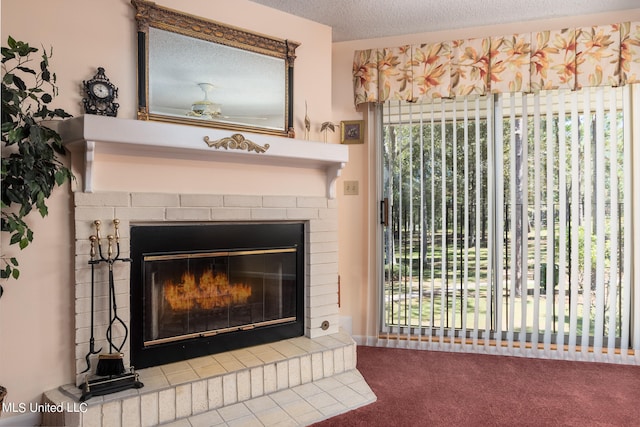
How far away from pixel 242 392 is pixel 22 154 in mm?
1514

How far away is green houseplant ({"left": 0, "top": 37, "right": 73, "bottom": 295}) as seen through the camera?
65.9 inches

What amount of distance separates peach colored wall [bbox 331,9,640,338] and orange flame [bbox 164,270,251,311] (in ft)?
3.23

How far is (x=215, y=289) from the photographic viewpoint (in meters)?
2.41

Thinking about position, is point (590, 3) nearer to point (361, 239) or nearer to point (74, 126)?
point (361, 239)

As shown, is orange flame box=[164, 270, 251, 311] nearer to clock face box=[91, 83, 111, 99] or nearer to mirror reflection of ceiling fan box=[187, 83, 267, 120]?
mirror reflection of ceiling fan box=[187, 83, 267, 120]

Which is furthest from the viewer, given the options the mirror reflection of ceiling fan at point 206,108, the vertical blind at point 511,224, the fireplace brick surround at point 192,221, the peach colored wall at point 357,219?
the peach colored wall at point 357,219

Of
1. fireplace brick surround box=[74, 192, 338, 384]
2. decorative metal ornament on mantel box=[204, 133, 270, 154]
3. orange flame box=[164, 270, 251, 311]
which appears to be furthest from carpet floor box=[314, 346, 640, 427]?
decorative metal ornament on mantel box=[204, 133, 270, 154]

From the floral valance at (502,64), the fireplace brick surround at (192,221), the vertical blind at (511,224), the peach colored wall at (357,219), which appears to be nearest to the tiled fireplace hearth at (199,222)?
the fireplace brick surround at (192,221)

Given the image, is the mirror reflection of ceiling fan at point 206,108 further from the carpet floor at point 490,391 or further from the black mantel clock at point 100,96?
the carpet floor at point 490,391

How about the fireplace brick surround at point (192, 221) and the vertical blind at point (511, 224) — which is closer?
the fireplace brick surround at point (192, 221)

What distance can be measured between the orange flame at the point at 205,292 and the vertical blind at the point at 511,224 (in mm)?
1236

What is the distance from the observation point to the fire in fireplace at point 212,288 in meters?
2.17

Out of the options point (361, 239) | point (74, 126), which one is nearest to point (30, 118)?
point (74, 126)

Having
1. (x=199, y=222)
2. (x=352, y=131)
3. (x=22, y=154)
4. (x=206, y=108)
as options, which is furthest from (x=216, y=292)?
(x=352, y=131)
